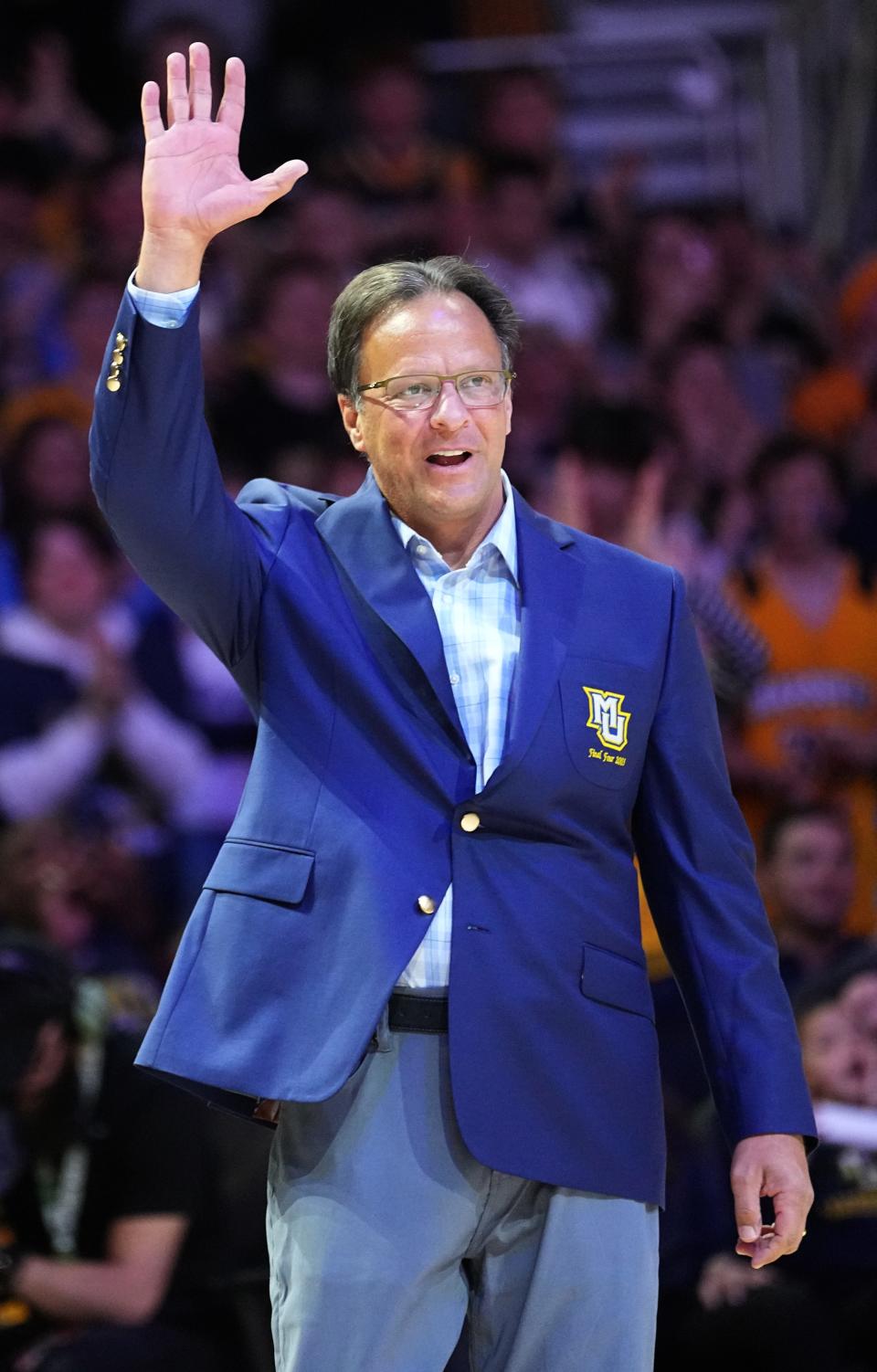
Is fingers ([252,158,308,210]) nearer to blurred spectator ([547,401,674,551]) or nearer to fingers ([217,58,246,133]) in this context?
fingers ([217,58,246,133])

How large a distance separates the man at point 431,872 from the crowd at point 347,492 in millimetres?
840

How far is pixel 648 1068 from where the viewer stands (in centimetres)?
226

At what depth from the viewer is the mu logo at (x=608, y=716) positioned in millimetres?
2283

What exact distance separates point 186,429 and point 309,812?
1.41ft

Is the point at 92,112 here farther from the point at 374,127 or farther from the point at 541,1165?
the point at 541,1165

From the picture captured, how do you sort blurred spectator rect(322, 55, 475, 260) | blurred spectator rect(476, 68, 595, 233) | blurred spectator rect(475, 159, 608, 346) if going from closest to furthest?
blurred spectator rect(475, 159, 608, 346)
blurred spectator rect(322, 55, 475, 260)
blurred spectator rect(476, 68, 595, 233)

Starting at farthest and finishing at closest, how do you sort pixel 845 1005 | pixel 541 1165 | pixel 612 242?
pixel 612 242 → pixel 845 1005 → pixel 541 1165

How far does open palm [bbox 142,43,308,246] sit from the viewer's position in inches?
82.5

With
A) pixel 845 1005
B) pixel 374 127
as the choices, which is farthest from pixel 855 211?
pixel 845 1005

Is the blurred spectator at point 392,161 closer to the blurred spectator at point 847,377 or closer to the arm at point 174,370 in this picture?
the blurred spectator at point 847,377

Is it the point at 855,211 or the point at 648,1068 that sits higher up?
the point at 855,211

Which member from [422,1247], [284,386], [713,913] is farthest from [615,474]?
[422,1247]

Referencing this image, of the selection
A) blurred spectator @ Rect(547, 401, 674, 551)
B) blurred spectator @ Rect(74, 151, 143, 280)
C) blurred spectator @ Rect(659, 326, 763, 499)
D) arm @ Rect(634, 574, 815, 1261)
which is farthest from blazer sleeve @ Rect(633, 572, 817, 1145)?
blurred spectator @ Rect(74, 151, 143, 280)

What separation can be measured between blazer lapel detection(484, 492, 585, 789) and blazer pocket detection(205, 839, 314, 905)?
0.22m
